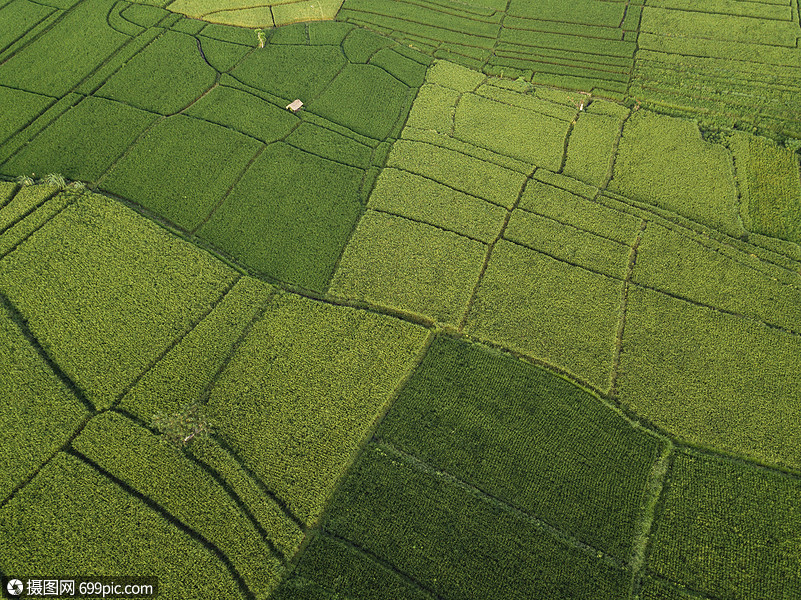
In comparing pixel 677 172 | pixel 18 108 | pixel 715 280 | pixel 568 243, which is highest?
pixel 677 172

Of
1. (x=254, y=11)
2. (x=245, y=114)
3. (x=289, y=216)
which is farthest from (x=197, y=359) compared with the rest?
(x=254, y=11)

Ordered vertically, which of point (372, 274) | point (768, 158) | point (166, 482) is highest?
point (768, 158)

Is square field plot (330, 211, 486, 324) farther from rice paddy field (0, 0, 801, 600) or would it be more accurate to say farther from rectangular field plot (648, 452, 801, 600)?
rectangular field plot (648, 452, 801, 600)

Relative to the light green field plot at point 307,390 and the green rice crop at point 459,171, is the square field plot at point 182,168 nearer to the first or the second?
the light green field plot at point 307,390

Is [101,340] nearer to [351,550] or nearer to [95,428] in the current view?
[95,428]

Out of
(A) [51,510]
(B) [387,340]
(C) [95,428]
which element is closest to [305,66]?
(B) [387,340]

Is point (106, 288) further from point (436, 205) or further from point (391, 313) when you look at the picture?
point (436, 205)
